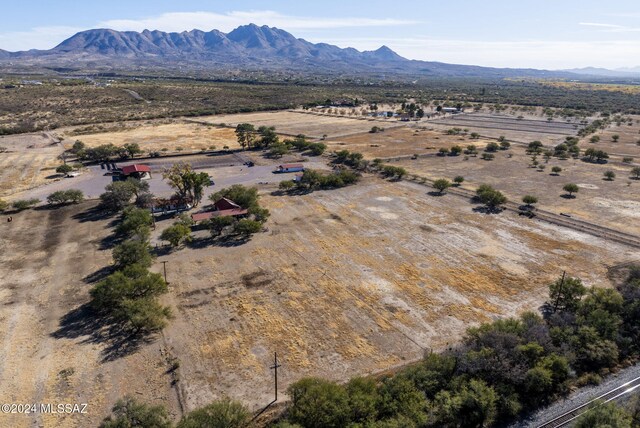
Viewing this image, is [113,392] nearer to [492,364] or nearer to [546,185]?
[492,364]

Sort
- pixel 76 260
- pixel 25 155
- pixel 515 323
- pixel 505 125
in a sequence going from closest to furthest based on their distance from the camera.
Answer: pixel 515 323
pixel 76 260
pixel 25 155
pixel 505 125

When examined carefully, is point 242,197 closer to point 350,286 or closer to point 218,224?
point 218,224

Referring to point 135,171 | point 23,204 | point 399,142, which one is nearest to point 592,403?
point 23,204

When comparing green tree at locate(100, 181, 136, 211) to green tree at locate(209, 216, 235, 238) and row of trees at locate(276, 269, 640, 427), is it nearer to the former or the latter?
green tree at locate(209, 216, 235, 238)

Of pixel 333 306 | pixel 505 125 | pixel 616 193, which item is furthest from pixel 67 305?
pixel 505 125

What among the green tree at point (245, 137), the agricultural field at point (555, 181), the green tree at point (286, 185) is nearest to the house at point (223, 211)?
the green tree at point (286, 185)

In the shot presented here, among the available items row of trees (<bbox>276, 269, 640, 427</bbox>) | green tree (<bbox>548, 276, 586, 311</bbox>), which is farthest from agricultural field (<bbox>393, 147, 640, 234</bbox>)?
row of trees (<bbox>276, 269, 640, 427</bbox>)

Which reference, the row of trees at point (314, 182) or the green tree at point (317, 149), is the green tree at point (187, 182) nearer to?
the row of trees at point (314, 182)
